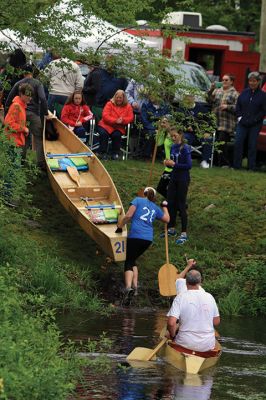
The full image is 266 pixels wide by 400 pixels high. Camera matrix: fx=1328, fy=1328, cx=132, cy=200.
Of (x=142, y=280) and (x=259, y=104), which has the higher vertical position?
(x=259, y=104)

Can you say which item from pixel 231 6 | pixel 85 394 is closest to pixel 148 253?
pixel 85 394

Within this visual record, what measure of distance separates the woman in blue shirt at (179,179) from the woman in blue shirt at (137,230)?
7.14ft

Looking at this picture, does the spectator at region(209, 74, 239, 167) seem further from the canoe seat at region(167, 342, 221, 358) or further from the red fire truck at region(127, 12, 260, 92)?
the canoe seat at region(167, 342, 221, 358)

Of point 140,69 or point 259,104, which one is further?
point 259,104

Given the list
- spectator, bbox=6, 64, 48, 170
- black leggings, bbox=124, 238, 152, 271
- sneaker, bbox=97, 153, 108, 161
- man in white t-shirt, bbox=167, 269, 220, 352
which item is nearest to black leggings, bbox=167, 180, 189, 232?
black leggings, bbox=124, 238, 152, 271

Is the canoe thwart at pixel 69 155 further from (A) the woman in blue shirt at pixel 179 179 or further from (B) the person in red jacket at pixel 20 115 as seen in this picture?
(A) the woman in blue shirt at pixel 179 179

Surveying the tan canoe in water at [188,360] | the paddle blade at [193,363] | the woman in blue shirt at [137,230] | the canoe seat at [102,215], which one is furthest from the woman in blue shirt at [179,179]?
the paddle blade at [193,363]

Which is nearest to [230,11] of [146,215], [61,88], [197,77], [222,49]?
[222,49]

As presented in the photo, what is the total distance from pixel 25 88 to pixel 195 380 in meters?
8.47

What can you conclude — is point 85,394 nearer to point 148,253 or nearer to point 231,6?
point 148,253

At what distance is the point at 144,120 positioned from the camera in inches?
1072

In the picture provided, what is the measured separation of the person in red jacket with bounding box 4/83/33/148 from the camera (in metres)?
23.2

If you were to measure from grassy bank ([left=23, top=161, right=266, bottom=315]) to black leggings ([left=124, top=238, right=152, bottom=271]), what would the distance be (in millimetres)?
693

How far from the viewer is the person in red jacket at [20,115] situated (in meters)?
23.2
